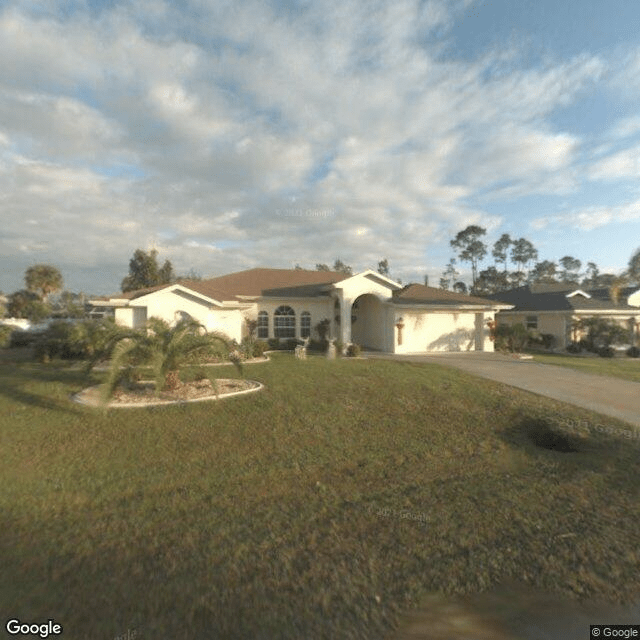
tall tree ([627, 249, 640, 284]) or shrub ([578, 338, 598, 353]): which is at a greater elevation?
tall tree ([627, 249, 640, 284])

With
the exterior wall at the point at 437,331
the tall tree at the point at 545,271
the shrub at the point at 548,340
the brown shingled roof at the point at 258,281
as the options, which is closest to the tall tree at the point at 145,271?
the brown shingled roof at the point at 258,281

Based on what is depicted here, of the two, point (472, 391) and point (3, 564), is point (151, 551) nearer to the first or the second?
point (3, 564)

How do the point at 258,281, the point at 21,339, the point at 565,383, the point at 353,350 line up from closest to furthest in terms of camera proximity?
the point at 565,383, the point at 353,350, the point at 21,339, the point at 258,281

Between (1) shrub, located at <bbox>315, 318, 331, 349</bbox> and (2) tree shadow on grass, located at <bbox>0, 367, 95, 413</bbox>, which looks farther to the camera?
(1) shrub, located at <bbox>315, 318, 331, 349</bbox>

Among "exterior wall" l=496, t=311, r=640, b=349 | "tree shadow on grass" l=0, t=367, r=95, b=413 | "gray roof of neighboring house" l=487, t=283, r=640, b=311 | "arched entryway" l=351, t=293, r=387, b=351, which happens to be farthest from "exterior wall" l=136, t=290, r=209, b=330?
"gray roof of neighboring house" l=487, t=283, r=640, b=311

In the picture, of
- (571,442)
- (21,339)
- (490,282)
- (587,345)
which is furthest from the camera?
(490,282)

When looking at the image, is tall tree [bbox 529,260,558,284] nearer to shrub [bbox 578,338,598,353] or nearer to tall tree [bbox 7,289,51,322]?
shrub [bbox 578,338,598,353]

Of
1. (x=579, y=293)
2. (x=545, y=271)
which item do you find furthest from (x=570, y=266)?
(x=579, y=293)

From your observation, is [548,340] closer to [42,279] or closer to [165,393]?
[165,393]
